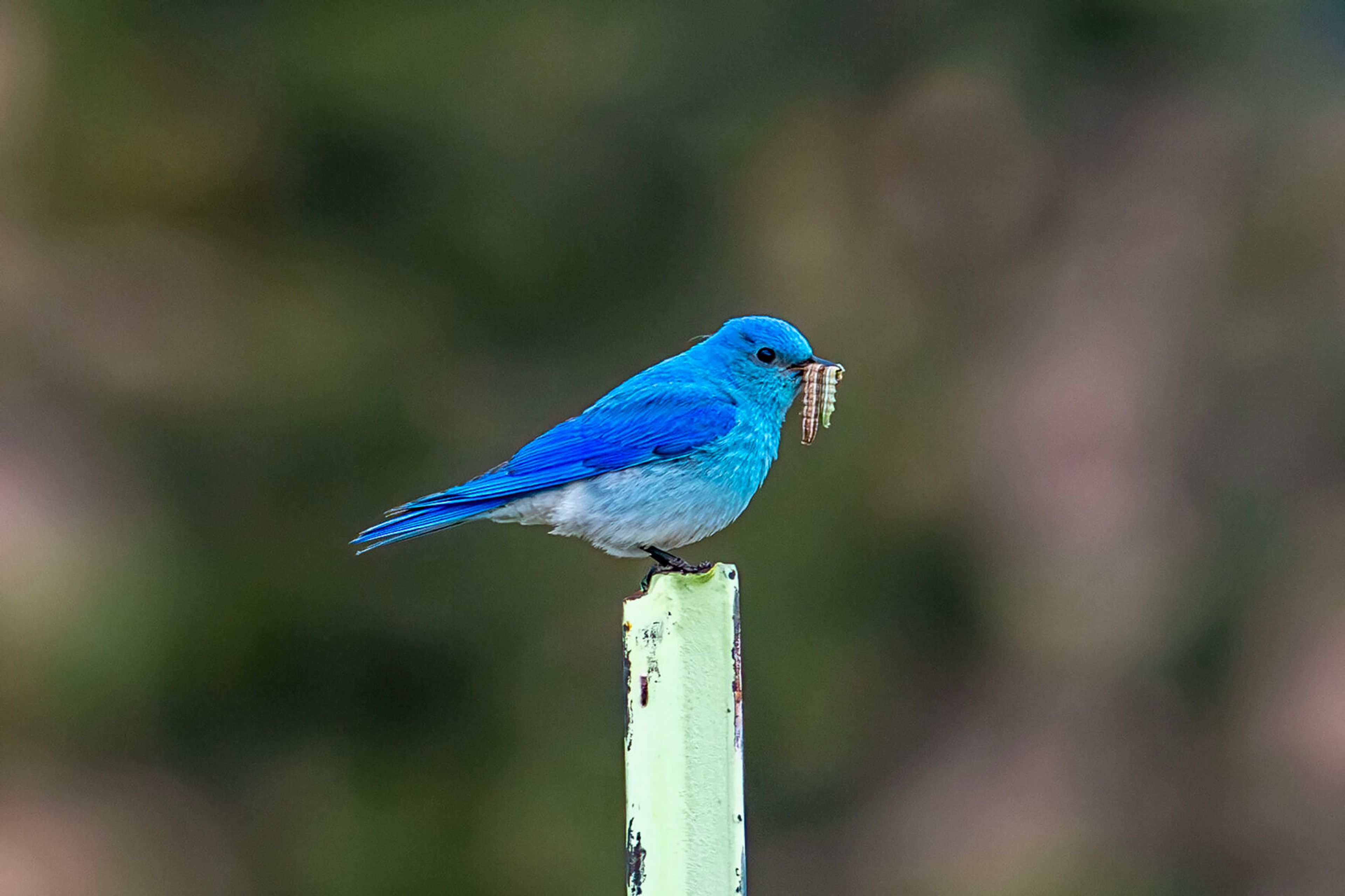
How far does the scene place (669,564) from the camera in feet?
13.2

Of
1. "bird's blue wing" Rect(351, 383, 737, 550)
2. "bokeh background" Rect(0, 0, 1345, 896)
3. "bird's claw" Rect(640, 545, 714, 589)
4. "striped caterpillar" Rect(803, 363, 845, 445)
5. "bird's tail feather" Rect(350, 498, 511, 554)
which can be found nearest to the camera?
"bird's claw" Rect(640, 545, 714, 589)

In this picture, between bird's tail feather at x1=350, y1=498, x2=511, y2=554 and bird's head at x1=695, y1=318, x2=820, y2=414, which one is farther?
bird's head at x1=695, y1=318, x2=820, y2=414

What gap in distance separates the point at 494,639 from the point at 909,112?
375 centimetres

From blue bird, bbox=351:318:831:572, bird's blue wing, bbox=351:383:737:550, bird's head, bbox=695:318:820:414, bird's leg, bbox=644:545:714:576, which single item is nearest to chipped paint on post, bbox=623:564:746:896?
bird's leg, bbox=644:545:714:576

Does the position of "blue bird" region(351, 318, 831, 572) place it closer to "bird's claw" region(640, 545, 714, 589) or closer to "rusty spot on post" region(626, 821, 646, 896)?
"bird's claw" region(640, 545, 714, 589)

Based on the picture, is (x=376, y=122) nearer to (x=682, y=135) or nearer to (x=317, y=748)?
(x=682, y=135)

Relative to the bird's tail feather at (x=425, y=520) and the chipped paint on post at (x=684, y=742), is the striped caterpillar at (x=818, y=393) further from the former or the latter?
the chipped paint on post at (x=684, y=742)

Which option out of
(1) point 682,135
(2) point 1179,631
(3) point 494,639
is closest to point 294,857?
(3) point 494,639

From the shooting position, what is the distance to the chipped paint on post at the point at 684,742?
2812mm

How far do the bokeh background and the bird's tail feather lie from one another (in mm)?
3422

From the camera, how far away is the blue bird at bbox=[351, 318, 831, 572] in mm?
4035

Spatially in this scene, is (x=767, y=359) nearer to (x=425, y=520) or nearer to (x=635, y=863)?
(x=425, y=520)

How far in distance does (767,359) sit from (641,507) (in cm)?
63

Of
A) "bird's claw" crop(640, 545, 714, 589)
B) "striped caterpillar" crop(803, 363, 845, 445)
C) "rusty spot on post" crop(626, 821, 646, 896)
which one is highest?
"striped caterpillar" crop(803, 363, 845, 445)
